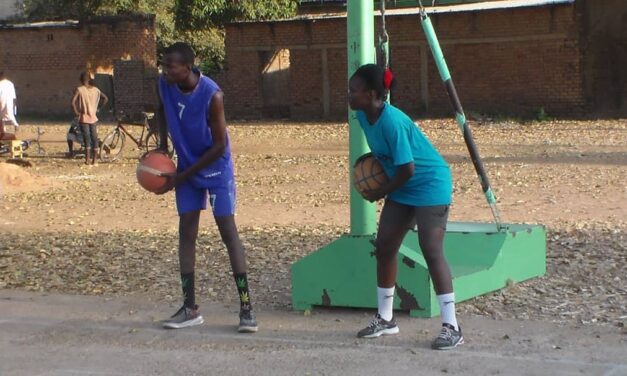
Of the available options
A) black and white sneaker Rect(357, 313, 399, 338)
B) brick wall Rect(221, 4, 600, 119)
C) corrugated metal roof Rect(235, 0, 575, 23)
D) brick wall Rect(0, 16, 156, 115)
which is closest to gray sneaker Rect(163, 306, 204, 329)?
black and white sneaker Rect(357, 313, 399, 338)

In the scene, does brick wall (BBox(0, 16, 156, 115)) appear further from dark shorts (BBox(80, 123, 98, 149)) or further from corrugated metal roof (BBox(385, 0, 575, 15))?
dark shorts (BBox(80, 123, 98, 149))

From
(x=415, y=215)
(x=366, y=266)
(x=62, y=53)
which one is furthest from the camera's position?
(x=62, y=53)

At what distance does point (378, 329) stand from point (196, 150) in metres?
1.63

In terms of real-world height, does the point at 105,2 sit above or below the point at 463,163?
above

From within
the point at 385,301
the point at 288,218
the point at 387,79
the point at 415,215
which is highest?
the point at 387,79

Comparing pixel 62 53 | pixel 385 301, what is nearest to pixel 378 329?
pixel 385 301

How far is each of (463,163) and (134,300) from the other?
35.7 ft

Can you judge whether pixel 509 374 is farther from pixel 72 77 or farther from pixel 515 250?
pixel 72 77

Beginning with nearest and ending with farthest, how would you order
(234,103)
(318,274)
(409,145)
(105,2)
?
(409,145) → (318,274) → (234,103) → (105,2)

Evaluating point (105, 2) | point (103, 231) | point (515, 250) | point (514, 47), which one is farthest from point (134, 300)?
point (105, 2)

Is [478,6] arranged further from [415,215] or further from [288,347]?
[288,347]

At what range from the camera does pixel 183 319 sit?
23.1 ft

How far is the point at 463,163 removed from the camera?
18031 millimetres

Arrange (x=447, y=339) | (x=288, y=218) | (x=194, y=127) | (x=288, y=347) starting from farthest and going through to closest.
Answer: (x=288, y=218)
(x=194, y=127)
(x=288, y=347)
(x=447, y=339)
